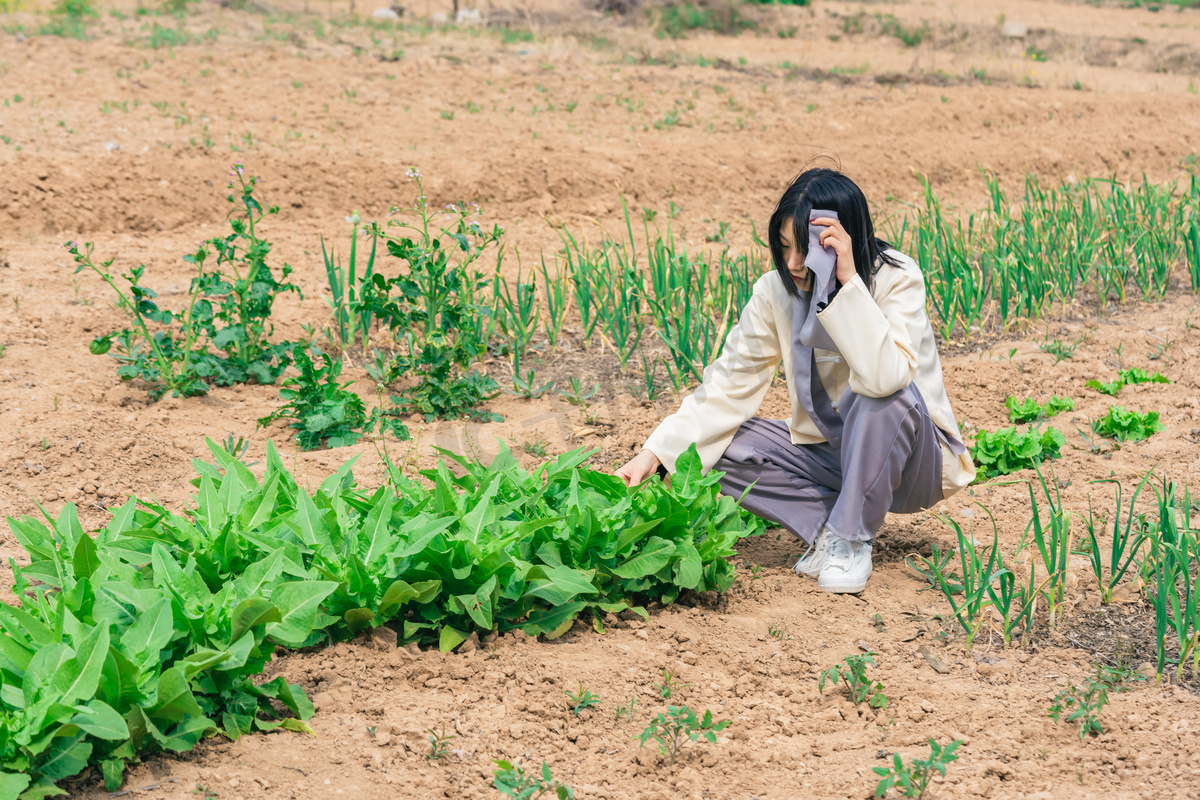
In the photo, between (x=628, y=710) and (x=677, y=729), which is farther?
(x=628, y=710)

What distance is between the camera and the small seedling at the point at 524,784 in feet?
5.90

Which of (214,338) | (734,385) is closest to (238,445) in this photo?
(214,338)

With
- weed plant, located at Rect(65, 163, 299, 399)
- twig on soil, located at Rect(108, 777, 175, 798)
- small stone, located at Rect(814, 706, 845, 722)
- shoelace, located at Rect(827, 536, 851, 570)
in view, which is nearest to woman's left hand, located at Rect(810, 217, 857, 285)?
shoelace, located at Rect(827, 536, 851, 570)

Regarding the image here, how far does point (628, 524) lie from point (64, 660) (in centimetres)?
124

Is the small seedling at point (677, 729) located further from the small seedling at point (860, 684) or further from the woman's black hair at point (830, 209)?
the woman's black hair at point (830, 209)

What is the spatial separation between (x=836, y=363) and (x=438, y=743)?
1456 millimetres

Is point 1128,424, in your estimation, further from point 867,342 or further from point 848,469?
point 867,342

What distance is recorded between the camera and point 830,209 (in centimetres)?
248

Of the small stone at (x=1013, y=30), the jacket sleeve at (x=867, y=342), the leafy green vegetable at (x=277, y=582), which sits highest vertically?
the small stone at (x=1013, y=30)

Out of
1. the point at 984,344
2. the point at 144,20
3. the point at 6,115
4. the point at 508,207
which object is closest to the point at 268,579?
the point at 984,344

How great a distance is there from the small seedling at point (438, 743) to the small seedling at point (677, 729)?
38 cm

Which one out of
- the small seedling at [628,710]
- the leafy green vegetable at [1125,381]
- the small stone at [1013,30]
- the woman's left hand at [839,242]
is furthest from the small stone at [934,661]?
the small stone at [1013,30]

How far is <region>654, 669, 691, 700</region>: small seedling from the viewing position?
7.12 feet

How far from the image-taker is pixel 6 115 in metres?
6.96
